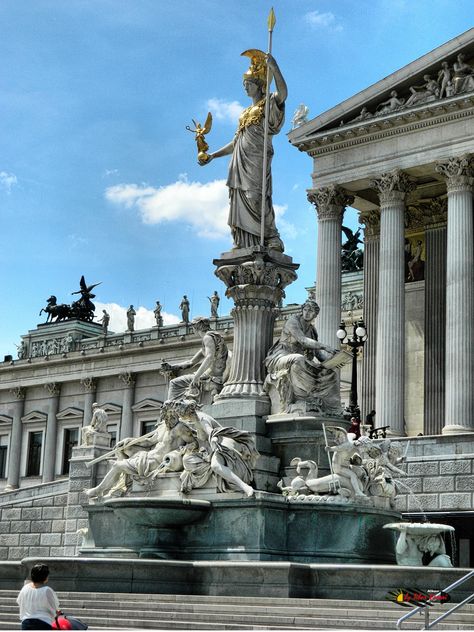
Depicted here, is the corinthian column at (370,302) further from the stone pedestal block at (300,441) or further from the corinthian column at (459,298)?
the stone pedestal block at (300,441)

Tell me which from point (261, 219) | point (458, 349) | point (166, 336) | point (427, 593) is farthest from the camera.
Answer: point (166, 336)

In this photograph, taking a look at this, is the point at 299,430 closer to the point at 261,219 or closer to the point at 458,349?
the point at 261,219

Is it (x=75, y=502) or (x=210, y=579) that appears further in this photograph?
(x=75, y=502)

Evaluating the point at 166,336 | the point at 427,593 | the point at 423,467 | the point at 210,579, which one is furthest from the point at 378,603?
the point at 166,336

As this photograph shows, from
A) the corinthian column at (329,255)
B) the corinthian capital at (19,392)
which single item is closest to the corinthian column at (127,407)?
the corinthian capital at (19,392)

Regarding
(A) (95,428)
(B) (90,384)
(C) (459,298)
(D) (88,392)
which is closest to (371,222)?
(C) (459,298)

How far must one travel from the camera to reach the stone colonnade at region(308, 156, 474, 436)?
4566 cm

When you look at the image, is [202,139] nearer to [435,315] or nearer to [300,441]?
[300,441]

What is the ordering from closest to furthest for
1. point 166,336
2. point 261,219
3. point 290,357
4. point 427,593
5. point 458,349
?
1. point 427,593
2. point 290,357
3. point 261,219
4. point 458,349
5. point 166,336

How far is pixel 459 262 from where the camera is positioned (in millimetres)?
46688

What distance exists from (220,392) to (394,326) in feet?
85.7

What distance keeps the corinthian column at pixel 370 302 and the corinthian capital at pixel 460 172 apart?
295 inches

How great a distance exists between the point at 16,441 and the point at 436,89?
5470 centimetres

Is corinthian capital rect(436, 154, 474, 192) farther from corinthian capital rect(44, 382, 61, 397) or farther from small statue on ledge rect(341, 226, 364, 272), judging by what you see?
corinthian capital rect(44, 382, 61, 397)
